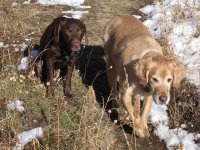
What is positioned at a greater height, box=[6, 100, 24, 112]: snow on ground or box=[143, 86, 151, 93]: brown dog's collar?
box=[143, 86, 151, 93]: brown dog's collar

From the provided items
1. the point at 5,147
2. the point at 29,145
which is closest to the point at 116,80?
the point at 29,145

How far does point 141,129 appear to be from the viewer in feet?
18.2

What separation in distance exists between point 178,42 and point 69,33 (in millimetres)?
2467

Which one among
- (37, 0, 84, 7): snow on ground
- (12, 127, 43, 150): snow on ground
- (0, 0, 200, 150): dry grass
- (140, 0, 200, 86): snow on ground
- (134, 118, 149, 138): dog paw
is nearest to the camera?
(0, 0, 200, 150): dry grass

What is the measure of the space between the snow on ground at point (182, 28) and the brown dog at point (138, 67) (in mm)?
1084

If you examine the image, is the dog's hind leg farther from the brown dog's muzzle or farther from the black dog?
the brown dog's muzzle

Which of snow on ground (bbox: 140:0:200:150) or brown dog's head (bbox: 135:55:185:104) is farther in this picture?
snow on ground (bbox: 140:0:200:150)

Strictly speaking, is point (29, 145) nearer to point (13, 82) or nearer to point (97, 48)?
point (13, 82)

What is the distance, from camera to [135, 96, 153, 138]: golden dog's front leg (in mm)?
5547

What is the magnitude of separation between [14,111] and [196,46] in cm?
386

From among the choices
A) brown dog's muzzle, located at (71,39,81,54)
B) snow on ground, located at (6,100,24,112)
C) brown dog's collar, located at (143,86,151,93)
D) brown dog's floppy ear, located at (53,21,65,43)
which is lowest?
snow on ground, located at (6,100,24,112)

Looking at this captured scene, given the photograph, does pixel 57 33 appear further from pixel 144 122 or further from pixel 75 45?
pixel 144 122

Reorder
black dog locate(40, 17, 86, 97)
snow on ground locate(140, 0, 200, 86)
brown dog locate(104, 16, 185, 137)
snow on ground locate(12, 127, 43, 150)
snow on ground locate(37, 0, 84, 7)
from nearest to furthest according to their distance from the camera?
snow on ground locate(12, 127, 43, 150)
brown dog locate(104, 16, 185, 137)
black dog locate(40, 17, 86, 97)
snow on ground locate(140, 0, 200, 86)
snow on ground locate(37, 0, 84, 7)

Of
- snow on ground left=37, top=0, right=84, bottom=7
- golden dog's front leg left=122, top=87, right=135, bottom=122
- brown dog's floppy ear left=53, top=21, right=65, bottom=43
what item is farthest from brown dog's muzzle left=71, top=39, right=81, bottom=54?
snow on ground left=37, top=0, right=84, bottom=7
